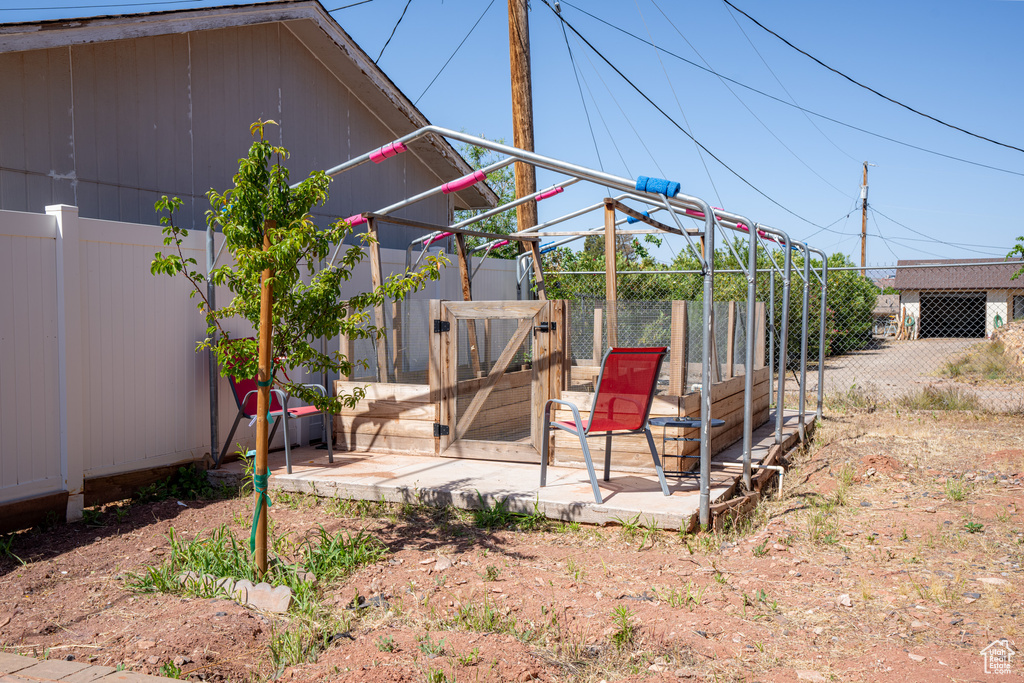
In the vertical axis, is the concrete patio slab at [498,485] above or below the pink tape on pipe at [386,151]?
below

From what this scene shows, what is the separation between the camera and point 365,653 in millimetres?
3232

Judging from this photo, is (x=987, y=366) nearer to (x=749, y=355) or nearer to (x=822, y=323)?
(x=822, y=323)

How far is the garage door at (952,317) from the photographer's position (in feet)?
96.8

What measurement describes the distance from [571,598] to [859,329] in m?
20.9

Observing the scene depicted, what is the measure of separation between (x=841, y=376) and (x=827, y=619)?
1412 centimetres

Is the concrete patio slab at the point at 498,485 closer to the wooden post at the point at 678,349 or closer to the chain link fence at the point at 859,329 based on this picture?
the wooden post at the point at 678,349

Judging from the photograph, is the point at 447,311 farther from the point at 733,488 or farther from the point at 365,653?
the point at 365,653

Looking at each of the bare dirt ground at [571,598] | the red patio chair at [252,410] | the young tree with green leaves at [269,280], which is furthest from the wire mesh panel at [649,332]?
the red patio chair at [252,410]

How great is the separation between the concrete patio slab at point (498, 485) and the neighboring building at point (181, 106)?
3096 mm

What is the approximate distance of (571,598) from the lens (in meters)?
3.99

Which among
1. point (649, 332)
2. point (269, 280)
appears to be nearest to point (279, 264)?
Result: point (269, 280)

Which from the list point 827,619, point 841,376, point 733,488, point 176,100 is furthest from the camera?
point 841,376

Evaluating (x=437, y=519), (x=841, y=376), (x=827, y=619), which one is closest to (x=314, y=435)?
(x=437, y=519)

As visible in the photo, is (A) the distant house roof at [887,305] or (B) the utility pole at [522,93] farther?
(A) the distant house roof at [887,305]
